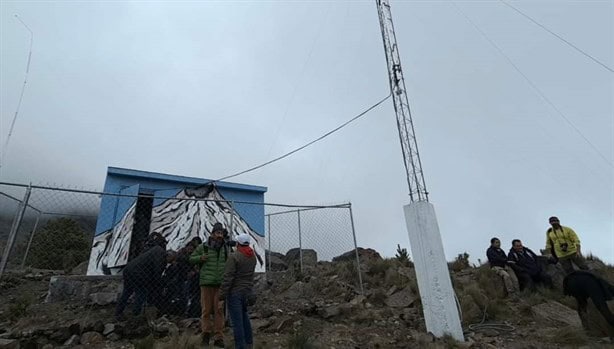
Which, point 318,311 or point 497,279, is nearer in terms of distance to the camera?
point 318,311

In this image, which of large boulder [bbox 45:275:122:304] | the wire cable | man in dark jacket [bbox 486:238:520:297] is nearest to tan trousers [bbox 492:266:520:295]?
man in dark jacket [bbox 486:238:520:297]

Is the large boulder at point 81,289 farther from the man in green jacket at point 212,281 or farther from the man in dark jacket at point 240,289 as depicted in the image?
the man in dark jacket at point 240,289

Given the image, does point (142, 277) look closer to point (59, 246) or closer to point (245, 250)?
point (245, 250)

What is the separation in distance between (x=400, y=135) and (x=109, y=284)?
23.2ft

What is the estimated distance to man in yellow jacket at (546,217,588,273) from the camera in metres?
9.11

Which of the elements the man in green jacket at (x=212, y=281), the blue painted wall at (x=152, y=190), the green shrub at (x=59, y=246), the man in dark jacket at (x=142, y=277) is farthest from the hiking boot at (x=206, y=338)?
the green shrub at (x=59, y=246)

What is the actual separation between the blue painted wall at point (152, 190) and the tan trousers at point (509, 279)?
260 inches

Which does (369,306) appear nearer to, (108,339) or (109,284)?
(108,339)

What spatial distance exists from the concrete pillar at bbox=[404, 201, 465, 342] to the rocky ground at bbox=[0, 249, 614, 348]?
11.8 inches

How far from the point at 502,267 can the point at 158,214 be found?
356 inches

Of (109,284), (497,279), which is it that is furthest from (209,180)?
(497,279)

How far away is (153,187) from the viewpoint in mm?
10812

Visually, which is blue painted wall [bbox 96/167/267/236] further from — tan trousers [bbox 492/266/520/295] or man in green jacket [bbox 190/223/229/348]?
tan trousers [bbox 492/266/520/295]

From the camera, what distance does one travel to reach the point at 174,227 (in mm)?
10445
